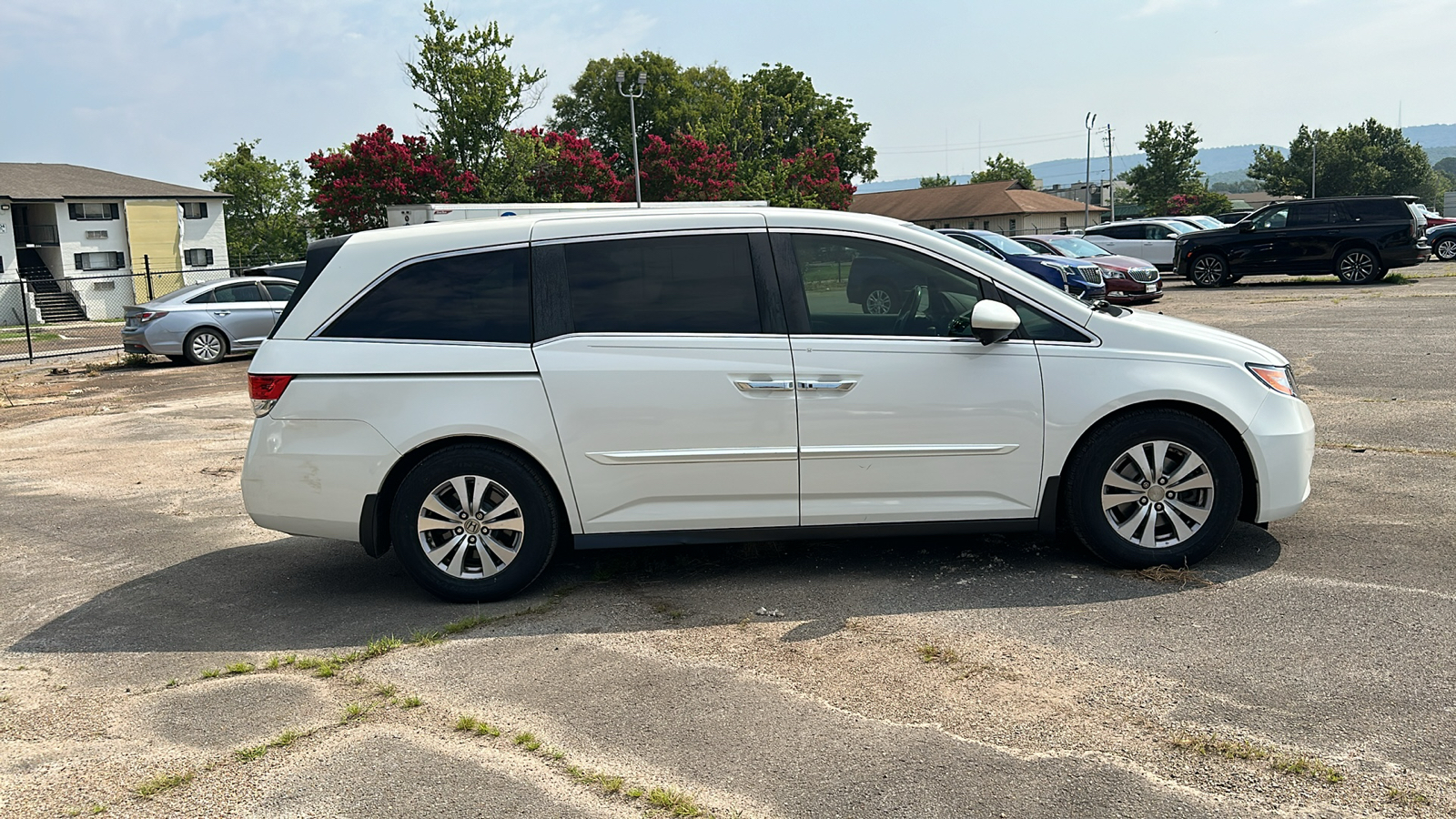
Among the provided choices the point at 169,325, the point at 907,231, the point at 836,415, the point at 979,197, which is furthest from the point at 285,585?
the point at 979,197

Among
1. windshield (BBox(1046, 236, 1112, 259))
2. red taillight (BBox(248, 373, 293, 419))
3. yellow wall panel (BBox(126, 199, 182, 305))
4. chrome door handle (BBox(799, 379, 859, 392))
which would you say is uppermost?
yellow wall panel (BBox(126, 199, 182, 305))

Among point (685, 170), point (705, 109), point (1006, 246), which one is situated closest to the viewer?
point (1006, 246)

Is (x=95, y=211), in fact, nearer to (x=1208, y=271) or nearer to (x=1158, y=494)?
(x=1208, y=271)

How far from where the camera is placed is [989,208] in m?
88.4

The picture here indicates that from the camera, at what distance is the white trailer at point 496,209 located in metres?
6.09

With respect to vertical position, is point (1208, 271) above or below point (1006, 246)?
below

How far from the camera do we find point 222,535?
7184mm

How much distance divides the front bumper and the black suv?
65.7ft

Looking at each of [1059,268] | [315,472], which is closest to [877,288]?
[315,472]

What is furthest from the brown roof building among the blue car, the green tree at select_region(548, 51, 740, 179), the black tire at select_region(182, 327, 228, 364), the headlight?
the headlight

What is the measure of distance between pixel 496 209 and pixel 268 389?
4.21 m

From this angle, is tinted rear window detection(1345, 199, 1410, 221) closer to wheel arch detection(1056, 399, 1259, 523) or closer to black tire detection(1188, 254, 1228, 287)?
black tire detection(1188, 254, 1228, 287)

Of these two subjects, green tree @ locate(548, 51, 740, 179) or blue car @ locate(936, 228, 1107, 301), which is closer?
blue car @ locate(936, 228, 1107, 301)

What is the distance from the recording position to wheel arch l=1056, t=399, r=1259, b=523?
548cm
